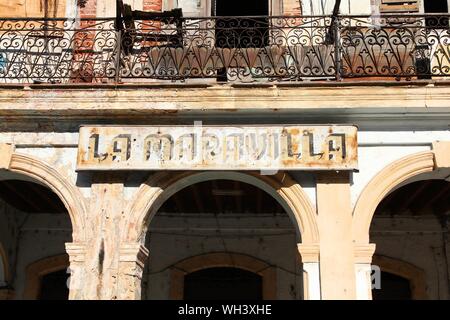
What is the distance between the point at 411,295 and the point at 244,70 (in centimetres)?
484

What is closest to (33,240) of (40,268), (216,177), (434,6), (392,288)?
(40,268)

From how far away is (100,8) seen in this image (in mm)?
9555

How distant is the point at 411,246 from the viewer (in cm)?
1031

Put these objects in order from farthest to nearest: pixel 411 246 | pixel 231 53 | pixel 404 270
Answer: pixel 411 246, pixel 404 270, pixel 231 53

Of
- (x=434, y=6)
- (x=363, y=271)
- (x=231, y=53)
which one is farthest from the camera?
(x=434, y=6)

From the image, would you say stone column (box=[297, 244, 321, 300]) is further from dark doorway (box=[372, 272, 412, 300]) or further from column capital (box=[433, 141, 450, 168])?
dark doorway (box=[372, 272, 412, 300])

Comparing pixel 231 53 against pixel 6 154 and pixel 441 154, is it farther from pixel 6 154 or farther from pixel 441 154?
pixel 6 154

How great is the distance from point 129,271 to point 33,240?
3.94m

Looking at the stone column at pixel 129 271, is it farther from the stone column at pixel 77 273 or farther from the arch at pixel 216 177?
the stone column at pixel 77 273

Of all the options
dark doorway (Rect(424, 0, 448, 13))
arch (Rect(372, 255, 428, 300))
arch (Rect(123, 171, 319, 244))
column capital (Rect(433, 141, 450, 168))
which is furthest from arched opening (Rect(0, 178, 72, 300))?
dark doorway (Rect(424, 0, 448, 13))

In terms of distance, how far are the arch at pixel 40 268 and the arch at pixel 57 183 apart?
9.86ft

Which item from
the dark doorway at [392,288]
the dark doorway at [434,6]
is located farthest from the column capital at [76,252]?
the dark doorway at [434,6]

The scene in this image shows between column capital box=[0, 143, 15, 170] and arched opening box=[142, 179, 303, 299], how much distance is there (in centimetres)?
295

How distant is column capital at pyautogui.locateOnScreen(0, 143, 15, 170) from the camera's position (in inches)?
302
